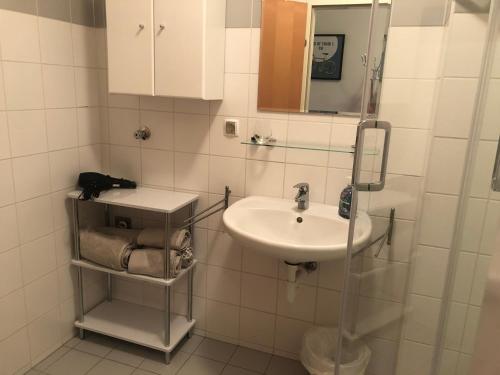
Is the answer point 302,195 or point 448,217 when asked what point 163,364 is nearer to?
point 302,195

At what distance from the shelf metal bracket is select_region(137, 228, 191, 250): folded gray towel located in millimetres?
51

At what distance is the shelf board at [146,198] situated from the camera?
1.82 metres

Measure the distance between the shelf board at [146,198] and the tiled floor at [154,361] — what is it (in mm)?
790

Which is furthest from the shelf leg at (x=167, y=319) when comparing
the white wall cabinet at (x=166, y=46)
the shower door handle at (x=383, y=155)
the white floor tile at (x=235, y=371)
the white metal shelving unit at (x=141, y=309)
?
the shower door handle at (x=383, y=155)

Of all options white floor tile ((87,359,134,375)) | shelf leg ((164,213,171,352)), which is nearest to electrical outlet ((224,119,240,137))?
shelf leg ((164,213,171,352))

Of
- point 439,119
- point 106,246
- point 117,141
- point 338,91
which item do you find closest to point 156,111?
point 117,141

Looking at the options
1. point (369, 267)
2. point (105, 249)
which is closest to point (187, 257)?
point (105, 249)

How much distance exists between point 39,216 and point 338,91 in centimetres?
148

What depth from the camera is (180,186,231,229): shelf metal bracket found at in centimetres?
195

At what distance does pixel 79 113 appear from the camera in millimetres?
1994

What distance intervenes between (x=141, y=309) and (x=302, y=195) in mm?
1201

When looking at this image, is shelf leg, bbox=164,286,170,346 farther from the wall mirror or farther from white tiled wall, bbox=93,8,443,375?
the wall mirror

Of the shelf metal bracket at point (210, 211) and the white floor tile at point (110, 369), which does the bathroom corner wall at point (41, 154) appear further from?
the shelf metal bracket at point (210, 211)

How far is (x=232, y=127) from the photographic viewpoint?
187 centimetres
